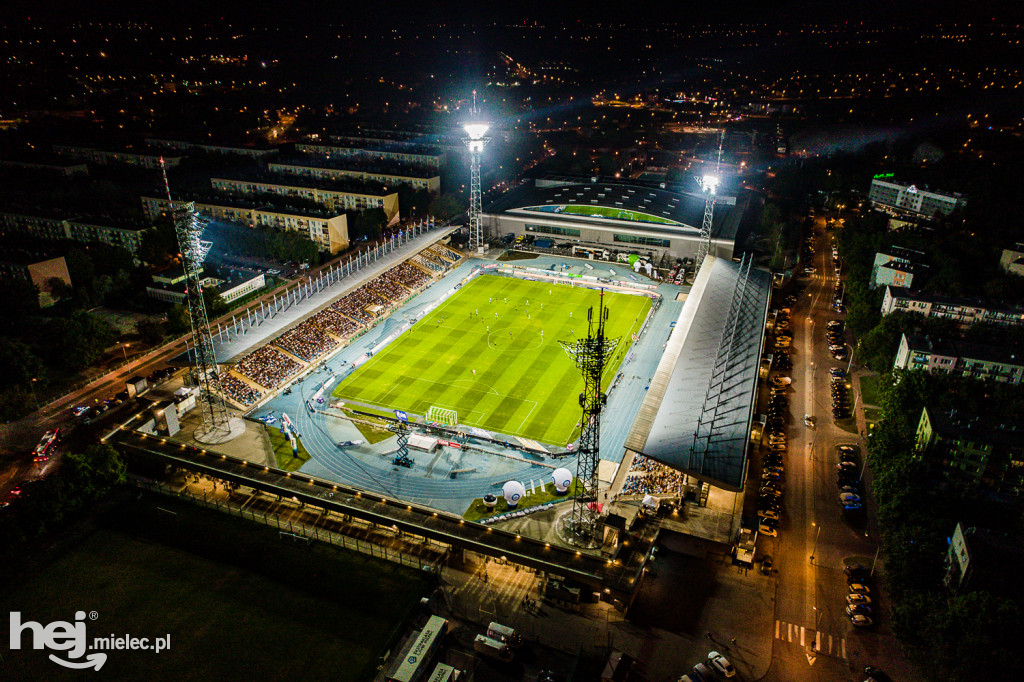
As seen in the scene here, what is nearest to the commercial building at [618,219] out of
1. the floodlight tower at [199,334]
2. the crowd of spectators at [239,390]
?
the crowd of spectators at [239,390]

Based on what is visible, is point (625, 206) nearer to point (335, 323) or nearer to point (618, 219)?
point (618, 219)

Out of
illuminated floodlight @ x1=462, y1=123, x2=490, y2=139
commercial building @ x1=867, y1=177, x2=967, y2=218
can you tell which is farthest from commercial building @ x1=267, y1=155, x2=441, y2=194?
commercial building @ x1=867, y1=177, x2=967, y2=218

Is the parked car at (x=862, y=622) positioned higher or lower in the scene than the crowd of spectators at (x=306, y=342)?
lower

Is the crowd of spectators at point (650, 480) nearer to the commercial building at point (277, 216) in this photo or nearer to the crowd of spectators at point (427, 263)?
the crowd of spectators at point (427, 263)

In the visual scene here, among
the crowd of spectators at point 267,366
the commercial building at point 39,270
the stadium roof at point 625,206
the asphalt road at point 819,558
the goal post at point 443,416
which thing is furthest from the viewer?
the stadium roof at point 625,206

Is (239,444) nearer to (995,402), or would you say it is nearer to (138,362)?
(138,362)
